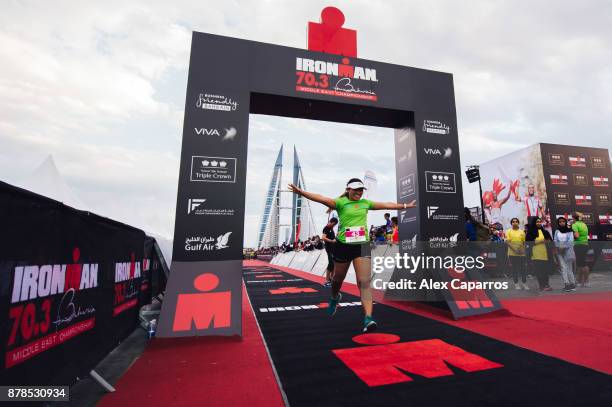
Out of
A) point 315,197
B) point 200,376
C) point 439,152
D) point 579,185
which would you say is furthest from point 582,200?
point 200,376

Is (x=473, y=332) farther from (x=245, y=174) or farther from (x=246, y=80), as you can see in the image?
(x=246, y=80)

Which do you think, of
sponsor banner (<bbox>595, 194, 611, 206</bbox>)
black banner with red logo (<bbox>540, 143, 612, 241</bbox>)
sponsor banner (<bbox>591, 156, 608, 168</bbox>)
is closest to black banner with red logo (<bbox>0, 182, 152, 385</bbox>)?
black banner with red logo (<bbox>540, 143, 612, 241</bbox>)

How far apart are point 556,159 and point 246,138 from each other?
19093mm

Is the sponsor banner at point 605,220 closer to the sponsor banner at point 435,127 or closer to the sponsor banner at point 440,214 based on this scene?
the sponsor banner at point 440,214

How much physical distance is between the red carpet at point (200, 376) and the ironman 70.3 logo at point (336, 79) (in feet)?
12.7

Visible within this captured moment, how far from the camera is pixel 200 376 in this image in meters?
2.65

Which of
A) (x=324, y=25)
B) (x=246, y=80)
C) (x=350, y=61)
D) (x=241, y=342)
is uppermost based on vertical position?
(x=324, y=25)

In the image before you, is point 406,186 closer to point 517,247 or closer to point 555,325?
point 555,325

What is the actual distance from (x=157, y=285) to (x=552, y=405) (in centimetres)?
599

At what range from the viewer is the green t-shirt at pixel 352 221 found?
4.03 meters

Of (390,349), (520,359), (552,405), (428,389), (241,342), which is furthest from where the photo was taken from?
(241,342)

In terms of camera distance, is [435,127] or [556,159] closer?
[435,127]

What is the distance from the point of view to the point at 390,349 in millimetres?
3146

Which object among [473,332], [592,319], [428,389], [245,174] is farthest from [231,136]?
[592,319]
